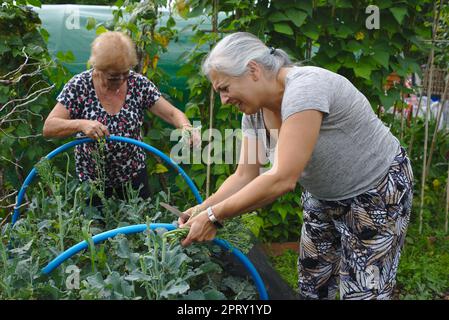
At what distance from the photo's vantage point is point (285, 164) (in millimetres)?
1571

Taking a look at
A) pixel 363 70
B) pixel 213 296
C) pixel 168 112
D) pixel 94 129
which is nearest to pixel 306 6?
pixel 363 70

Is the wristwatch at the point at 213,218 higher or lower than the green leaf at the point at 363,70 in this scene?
lower

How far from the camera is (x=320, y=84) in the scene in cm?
164

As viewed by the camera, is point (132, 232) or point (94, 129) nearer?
point (132, 232)

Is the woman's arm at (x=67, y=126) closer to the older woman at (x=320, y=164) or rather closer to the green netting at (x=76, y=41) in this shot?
the older woman at (x=320, y=164)

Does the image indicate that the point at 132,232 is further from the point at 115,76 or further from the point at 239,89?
the point at 115,76

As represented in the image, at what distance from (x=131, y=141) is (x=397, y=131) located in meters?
2.22

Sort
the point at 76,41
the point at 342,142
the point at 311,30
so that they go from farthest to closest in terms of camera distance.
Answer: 1. the point at 76,41
2. the point at 311,30
3. the point at 342,142

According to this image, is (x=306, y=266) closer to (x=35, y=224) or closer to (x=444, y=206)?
(x=35, y=224)

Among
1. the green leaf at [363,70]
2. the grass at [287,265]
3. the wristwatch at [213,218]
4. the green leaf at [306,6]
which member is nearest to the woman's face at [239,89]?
the wristwatch at [213,218]

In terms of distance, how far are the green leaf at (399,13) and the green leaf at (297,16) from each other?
51 centimetres

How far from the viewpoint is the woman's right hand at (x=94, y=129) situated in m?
2.26

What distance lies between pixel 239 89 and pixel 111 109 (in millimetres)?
1001

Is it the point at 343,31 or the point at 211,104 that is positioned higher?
the point at 343,31
